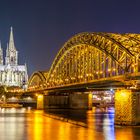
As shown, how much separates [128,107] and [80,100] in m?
85.2

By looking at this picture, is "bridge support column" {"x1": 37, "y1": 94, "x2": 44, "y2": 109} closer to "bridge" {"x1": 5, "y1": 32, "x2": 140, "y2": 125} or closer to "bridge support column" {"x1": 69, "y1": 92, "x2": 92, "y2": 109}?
"bridge" {"x1": 5, "y1": 32, "x2": 140, "y2": 125}

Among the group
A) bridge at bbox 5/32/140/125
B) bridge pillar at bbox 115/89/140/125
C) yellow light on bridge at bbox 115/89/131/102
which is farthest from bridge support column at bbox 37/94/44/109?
bridge pillar at bbox 115/89/140/125

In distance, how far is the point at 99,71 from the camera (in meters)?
105

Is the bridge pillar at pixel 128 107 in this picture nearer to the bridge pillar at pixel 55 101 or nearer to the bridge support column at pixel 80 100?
the bridge support column at pixel 80 100

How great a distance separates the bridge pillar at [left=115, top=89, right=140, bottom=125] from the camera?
73500mm

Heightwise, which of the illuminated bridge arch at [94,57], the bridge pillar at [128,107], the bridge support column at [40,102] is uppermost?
the illuminated bridge arch at [94,57]

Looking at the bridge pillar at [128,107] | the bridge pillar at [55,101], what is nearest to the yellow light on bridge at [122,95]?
the bridge pillar at [128,107]

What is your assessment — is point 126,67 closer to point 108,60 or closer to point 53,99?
point 108,60

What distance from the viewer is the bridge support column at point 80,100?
505ft

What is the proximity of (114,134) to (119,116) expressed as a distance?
15.5 metres

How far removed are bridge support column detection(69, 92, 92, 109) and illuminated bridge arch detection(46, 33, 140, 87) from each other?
8722 mm

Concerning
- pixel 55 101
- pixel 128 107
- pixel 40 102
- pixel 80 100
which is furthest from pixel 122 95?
pixel 55 101

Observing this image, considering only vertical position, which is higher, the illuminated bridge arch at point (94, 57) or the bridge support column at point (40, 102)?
the illuminated bridge arch at point (94, 57)

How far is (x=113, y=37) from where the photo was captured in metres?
91.9
